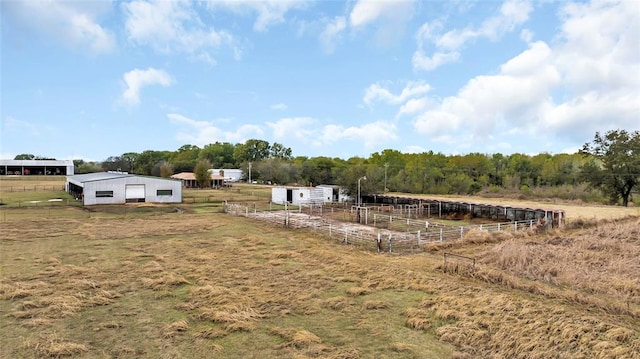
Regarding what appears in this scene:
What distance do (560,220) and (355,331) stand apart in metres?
22.0

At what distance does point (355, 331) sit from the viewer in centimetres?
856

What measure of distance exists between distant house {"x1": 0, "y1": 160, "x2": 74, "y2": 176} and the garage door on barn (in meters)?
61.1

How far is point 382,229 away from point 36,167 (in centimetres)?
9310

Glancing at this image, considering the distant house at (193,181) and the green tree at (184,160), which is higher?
the green tree at (184,160)

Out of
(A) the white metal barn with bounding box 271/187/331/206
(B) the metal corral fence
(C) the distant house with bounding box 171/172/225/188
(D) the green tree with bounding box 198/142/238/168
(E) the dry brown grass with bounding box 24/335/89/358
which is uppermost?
(D) the green tree with bounding box 198/142/238/168

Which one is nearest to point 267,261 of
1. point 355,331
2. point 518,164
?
point 355,331

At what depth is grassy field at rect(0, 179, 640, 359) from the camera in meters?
7.75

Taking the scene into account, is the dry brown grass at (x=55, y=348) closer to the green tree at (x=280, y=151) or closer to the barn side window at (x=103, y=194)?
the barn side window at (x=103, y=194)

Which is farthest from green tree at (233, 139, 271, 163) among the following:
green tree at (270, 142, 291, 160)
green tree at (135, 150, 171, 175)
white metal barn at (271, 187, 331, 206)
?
white metal barn at (271, 187, 331, 206)

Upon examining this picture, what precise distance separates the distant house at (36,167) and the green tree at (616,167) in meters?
98.6

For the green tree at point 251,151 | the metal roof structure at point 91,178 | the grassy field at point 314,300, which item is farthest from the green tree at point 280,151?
the grassy field at point 314,300

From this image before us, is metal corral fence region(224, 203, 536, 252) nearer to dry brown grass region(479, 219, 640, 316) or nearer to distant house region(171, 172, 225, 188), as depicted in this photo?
dry brown grass region(479, 219, 640, 316)

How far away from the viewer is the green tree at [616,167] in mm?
41656

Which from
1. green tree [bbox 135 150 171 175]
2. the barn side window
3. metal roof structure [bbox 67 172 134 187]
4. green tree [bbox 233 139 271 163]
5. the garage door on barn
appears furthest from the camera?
green tree [bbox 233 139 271 163]
